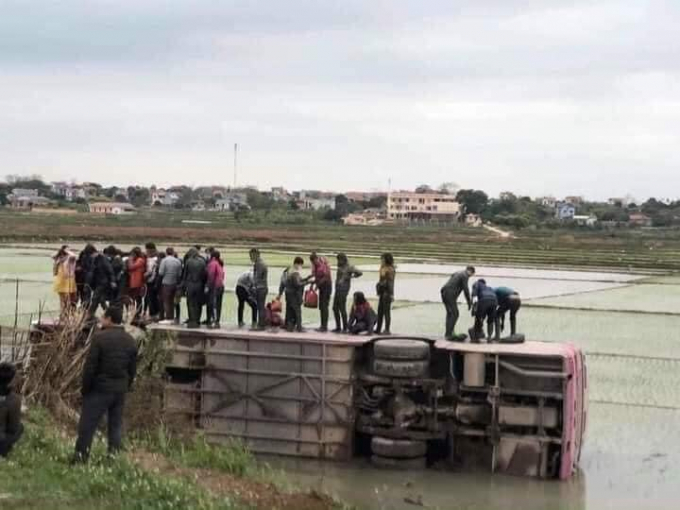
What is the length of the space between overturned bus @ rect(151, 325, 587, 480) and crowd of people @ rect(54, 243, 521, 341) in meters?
0.79

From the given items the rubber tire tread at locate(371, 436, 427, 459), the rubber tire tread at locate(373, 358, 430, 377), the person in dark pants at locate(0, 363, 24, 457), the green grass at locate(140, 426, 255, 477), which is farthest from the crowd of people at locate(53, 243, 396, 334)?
the person in dark pants at locate(0, 363, 24, 457)

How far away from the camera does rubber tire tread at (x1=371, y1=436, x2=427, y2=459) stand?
629 inches

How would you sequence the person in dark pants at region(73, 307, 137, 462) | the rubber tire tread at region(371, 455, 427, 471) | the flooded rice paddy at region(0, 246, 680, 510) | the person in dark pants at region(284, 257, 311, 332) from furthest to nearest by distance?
the person in dark pants at region(284, 257, 311, 332)
the rubber tire tread at region(371, 455, 427, 471)
the flooded rice paddy at region(0, 246, 680, 510)
the person in dark pants at region(73, 307, 137, 462)

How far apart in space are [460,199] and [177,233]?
341 ft

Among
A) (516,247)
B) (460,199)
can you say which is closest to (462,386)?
(516,247)

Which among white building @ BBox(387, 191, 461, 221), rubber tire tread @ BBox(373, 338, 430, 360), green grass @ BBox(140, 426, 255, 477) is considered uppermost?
white building @ BBox(387, 191, 461, 221)

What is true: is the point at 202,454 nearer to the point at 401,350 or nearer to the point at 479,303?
the point at 401,350

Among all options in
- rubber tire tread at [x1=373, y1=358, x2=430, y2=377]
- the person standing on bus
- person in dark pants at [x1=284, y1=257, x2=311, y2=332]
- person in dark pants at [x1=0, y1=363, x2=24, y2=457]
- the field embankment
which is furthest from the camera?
the field embankment

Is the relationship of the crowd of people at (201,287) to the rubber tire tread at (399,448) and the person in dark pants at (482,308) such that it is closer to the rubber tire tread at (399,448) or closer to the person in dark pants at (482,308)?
the person in dark pants at (482,308)

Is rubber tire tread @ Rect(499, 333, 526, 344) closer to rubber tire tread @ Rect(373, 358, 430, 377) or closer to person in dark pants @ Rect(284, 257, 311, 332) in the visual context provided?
rubber tire tread @ Rect(373, 358, 430, 377)

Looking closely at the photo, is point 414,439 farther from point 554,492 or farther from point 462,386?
point 554,492

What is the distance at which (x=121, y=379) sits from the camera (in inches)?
438

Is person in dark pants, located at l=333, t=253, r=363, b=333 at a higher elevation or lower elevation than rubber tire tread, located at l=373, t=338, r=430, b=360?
higher

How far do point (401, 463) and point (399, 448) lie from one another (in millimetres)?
237
